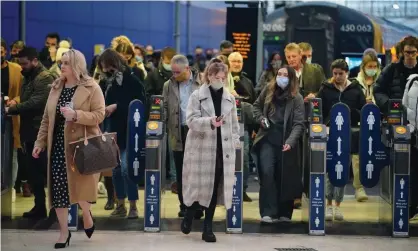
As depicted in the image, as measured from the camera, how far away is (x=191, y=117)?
870cm

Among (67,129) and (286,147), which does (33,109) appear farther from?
(286,147)

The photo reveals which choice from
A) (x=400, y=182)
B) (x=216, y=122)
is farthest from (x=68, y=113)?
(x=400, y=182)

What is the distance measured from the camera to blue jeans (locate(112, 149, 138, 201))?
32.8ft

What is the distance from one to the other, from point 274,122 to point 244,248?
1.75 m

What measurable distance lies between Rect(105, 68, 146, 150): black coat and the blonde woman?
1.59 m

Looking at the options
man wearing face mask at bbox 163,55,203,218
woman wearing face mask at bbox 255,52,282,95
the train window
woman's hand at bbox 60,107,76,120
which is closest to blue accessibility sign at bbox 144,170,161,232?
man wearing face mask at bbox 163,55,203,218

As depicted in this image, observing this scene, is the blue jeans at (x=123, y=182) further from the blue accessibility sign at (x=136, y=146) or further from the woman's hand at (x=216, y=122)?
the woman's hand at (x=216, y=122)

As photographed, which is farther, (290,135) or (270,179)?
(270,179)

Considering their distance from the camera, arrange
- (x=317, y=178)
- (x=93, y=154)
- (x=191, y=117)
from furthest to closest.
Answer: (x=317, y=178) → (x=191, y=117) → (x=93, y=154)

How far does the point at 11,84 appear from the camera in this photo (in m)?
11.0

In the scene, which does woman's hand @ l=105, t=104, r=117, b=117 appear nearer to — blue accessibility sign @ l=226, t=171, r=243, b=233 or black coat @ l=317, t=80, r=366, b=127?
blue accessibility sign @ l=226, t=171, r=243, b=233

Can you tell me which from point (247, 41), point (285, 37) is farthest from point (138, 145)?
point (285, 37)

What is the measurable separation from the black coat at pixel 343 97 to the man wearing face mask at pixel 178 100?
4.78 feet

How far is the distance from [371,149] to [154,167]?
2429 millimetres
